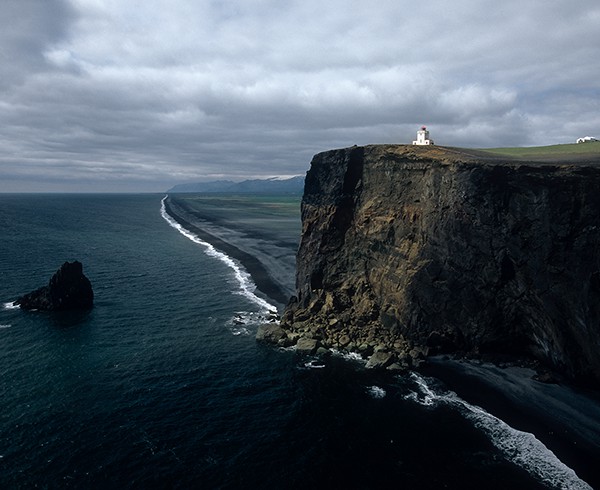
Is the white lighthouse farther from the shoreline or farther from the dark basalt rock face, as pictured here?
the dark basalt rock face

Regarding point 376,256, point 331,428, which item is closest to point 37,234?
point 376,256

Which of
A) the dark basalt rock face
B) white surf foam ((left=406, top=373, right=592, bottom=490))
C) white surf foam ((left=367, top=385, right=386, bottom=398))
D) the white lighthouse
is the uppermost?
the white lighthouse

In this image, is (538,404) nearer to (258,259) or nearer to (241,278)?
(241,278)

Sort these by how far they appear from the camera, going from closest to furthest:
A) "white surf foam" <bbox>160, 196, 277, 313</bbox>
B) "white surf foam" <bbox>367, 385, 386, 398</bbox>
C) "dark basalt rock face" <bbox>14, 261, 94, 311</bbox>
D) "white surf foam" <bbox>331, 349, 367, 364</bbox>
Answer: "white surf foam" <bbox>367, 385, 386, 398</bbox> → "white surf foam" <bbox>331, 349, 367, 364</bbox> → "dark basalt rock face" <bbox>14, 261, 94, 311</bbox> → "white surf foam" <bbox>160, 196, 277, 313</bbox>

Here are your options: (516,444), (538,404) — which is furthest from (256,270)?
(516,444)

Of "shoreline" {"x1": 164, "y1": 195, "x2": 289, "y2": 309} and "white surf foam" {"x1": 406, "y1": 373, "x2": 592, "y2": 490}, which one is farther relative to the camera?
"shoreline" {"x1": 164, "y1": 195, "x2": 289, "y2": 309}

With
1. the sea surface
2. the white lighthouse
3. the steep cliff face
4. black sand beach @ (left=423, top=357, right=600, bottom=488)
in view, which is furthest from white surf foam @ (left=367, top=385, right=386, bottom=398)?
the white lighthouse
